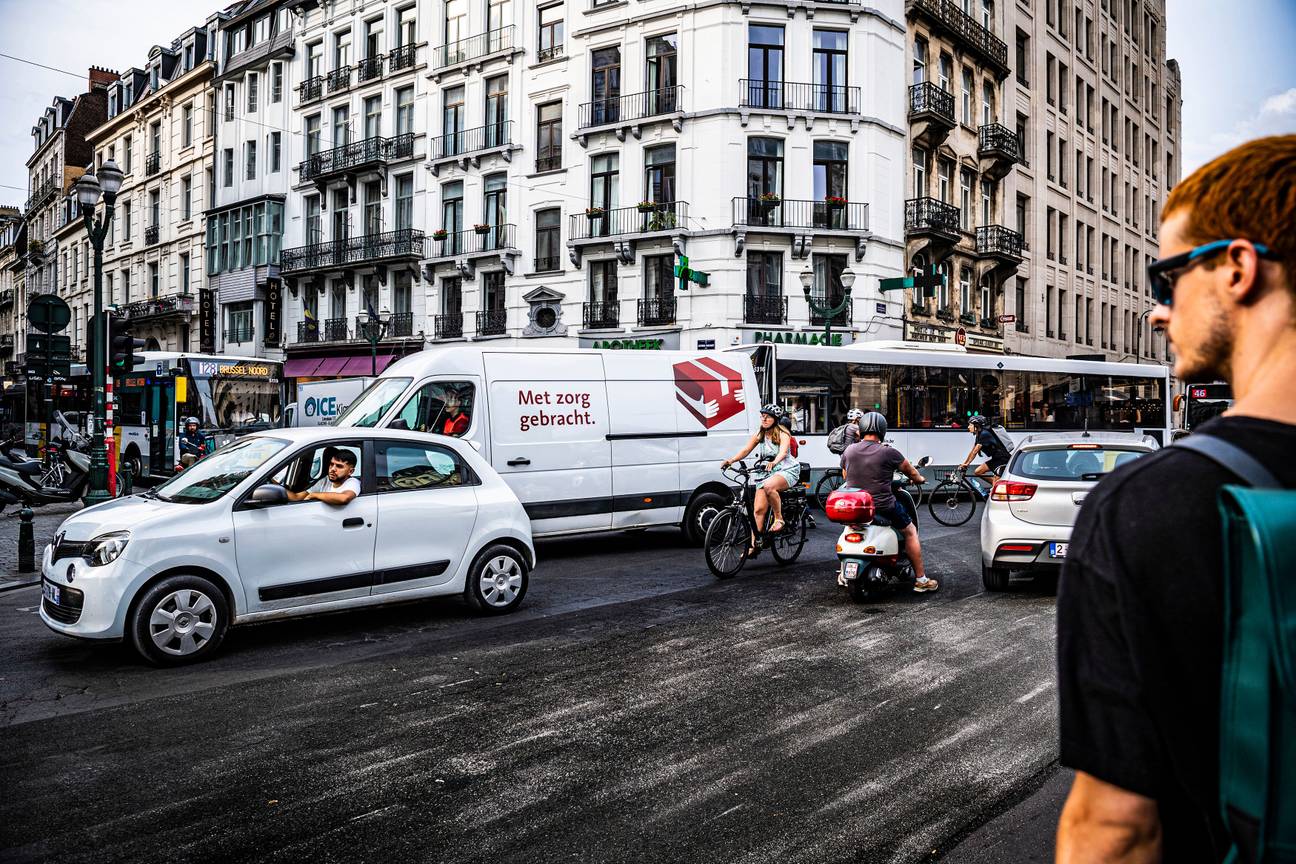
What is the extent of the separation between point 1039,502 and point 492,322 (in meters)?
27.2

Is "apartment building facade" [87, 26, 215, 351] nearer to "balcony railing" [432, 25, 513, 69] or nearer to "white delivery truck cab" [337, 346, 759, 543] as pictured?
"balcony railing" [432, 25, 513, 69]

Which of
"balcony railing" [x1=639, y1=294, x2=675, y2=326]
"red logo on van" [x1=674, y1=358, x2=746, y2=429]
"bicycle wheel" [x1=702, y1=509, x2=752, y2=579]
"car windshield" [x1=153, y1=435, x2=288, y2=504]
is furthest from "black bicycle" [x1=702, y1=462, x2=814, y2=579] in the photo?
"balcony railing" [x1=639, y1=294, x2=675, y2=326]

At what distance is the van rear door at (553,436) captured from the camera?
11.9m

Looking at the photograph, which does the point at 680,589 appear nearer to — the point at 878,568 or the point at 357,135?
the point at 878,568

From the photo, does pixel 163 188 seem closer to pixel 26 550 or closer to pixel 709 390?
pixel 26 550

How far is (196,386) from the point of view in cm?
2416

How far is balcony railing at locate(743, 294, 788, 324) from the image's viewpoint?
29.9m

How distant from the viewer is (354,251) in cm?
3903

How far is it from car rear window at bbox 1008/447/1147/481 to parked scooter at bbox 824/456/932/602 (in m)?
1.62

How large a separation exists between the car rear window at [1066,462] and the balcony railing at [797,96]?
74.9 feet

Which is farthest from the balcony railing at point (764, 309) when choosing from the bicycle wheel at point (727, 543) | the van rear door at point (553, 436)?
the bicycle wheel at point (727, 543)

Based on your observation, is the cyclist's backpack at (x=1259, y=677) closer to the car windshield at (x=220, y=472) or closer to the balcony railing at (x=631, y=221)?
the car windshield at (x=220, y=472)

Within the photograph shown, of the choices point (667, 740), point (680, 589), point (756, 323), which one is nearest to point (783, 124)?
point (756, 323)

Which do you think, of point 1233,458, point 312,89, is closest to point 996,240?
point 312,89
